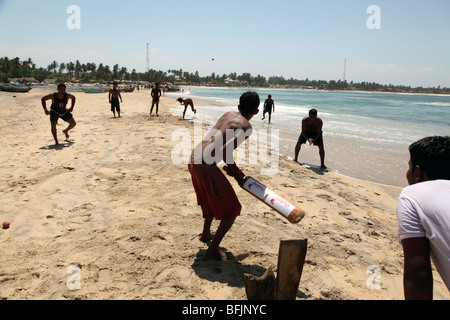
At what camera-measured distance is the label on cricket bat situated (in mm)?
2385

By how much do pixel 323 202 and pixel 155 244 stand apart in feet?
9.79

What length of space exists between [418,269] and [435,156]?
0.57 m

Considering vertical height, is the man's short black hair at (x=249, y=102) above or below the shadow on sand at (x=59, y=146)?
above

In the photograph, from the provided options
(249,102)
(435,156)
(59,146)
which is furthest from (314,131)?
(59,146)

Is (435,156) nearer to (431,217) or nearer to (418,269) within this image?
(431,217)

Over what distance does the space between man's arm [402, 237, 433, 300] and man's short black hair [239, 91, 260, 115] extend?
176cm

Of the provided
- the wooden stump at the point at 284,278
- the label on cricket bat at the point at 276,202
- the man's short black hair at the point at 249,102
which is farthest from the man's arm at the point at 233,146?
the wooden stump at the point at 284,278

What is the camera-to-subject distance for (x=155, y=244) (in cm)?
314

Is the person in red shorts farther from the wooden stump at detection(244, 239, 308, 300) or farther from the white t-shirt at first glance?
the white t-shirt

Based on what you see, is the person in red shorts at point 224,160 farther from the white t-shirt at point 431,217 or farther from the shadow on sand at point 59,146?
the shadow on sand at point 59,146

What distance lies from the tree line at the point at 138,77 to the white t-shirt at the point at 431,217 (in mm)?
77747

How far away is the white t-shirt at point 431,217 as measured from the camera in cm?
129

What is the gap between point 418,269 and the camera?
137cm
